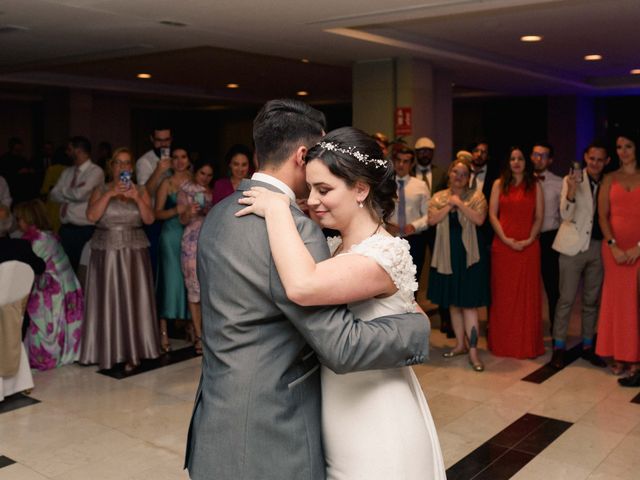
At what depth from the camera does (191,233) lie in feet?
18.2

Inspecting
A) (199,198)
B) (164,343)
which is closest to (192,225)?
(199,198)

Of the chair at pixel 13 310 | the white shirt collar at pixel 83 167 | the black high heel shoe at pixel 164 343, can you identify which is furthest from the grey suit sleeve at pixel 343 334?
the white shirt collar at pixel 83 167

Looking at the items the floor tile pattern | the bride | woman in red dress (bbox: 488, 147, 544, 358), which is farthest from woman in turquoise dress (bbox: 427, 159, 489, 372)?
the bride

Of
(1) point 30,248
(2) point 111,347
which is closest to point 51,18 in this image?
(1) point 30,248

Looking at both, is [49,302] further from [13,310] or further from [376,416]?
[376,416]

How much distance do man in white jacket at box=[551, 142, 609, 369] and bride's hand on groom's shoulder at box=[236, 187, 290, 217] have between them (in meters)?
3.98

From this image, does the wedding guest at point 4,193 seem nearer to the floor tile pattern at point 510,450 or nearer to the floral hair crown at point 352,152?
the floor tile pattern at point 510,450

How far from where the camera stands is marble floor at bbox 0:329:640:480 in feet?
11.8

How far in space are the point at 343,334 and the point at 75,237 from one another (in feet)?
16.3

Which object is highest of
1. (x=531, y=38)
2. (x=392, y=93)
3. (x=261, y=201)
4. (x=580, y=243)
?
(x=531, y=38)

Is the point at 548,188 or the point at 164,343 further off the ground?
the point at 548,188

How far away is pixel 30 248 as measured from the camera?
185 inches

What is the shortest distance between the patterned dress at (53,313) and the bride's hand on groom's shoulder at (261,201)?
3900mm

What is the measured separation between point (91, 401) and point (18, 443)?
0.72 m
